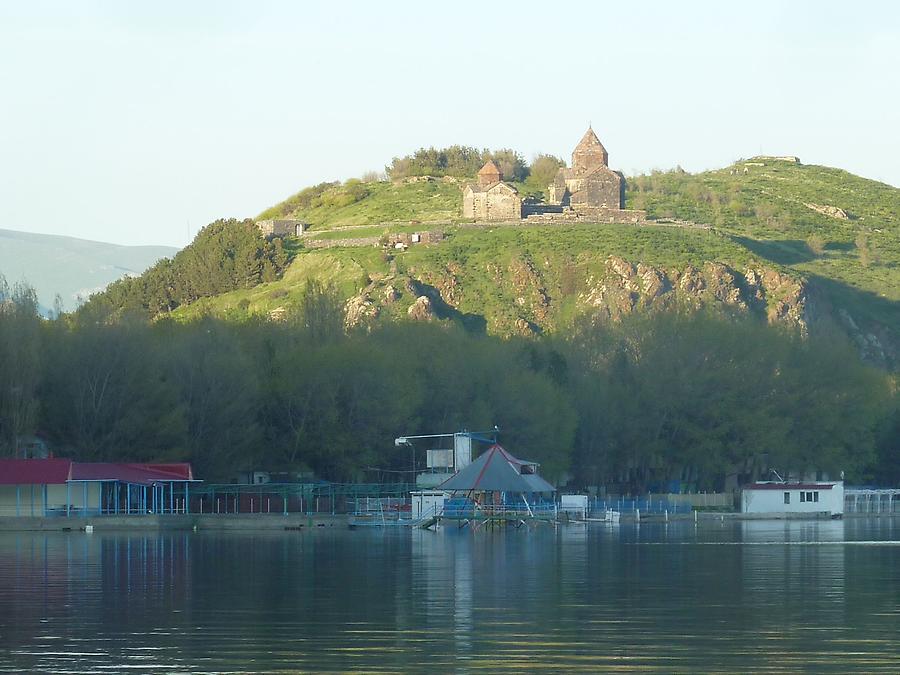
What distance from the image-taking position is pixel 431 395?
90.0 m

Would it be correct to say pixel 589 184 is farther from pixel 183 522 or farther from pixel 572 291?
pixel 183 522

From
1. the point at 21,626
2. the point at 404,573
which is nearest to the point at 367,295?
the point at 404,573

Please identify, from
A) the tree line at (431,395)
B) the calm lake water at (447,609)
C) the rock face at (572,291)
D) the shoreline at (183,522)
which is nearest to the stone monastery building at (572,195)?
the rock face at (572,291)

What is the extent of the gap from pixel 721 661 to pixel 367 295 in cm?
13402

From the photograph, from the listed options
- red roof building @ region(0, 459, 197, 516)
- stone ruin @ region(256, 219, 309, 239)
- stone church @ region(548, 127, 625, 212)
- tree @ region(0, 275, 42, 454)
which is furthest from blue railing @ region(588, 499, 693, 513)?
stone church @ region(548, 127, 625, 212)

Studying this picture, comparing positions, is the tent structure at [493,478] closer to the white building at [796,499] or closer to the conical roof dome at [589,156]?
the white building at [796,499]

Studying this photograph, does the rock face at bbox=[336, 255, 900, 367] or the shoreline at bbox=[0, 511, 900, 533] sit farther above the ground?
the rock face at bbox=[336, 255, 900, 367]

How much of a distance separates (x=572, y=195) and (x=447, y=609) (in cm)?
16515

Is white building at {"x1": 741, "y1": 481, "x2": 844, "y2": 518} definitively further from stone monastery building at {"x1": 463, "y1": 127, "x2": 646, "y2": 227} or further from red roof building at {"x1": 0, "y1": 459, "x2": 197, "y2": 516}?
stone monastery building at {"x1": 463, "y1": 127, "x2": 646, "y2": 227}

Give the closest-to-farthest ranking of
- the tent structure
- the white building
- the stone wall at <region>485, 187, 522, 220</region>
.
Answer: the tent structure, the white building, the stone wall at <region>485, 187, 522, 220</region>

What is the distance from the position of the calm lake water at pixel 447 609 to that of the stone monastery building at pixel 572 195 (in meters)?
128

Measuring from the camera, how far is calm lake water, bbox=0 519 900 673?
2219 cm

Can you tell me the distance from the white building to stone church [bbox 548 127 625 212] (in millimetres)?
98650

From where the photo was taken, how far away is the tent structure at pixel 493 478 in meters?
73.1
